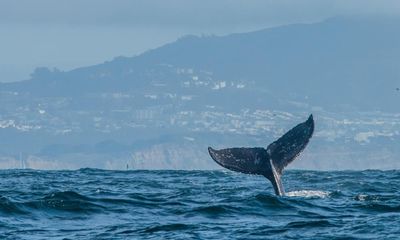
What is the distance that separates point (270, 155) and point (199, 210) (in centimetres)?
163

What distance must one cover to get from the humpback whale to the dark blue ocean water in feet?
2.09

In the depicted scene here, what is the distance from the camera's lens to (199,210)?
23812 millimetres

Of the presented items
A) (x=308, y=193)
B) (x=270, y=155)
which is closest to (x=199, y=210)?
(x=270, y=155)

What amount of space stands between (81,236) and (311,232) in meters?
3.34

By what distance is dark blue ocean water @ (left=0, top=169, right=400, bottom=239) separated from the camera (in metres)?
21.0

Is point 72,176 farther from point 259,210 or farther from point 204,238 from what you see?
point 204,238

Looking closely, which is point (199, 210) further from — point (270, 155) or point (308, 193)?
point (308, 193)

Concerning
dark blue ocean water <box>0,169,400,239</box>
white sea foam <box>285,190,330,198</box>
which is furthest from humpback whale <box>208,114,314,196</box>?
white sea foam <box>285,190,330,198</box>

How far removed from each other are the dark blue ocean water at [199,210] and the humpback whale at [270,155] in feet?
2.09

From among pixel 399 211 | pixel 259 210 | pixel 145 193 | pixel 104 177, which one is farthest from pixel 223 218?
pixel 104 177

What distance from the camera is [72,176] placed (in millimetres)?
36500

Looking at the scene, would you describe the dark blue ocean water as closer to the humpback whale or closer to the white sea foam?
the white sea foam

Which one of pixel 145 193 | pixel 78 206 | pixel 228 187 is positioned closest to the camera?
pixel 78 206

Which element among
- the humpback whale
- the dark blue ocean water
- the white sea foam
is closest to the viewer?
the dark blue ocean water
